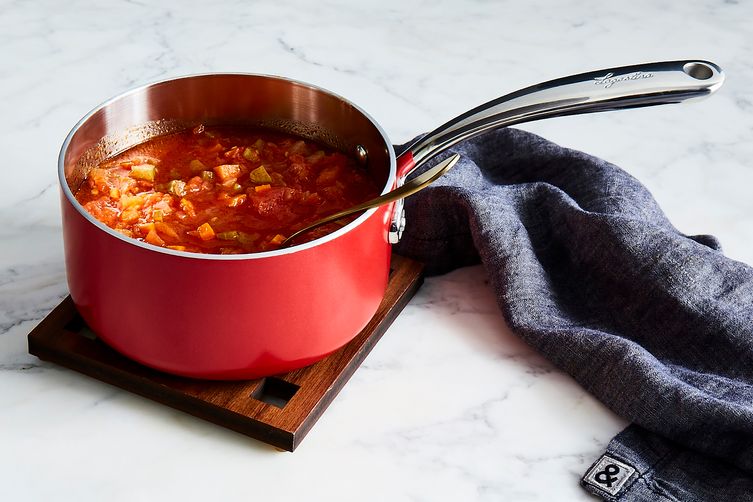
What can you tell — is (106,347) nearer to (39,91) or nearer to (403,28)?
(39,91)

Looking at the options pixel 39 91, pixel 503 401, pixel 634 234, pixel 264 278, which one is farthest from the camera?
pixel 39 91

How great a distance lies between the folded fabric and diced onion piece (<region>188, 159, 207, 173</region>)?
1.24ft

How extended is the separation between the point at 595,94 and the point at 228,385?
71 cm

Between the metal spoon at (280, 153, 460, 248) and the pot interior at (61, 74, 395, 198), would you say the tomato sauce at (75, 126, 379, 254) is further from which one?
the metal spoon at (280, 153, 460, 248)

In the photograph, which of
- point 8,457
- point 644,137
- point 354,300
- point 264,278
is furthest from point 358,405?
point 644,137

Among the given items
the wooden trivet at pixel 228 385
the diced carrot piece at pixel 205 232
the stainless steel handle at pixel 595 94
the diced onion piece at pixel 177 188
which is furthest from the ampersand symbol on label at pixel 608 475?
the diced onion piece at pixel 177 188

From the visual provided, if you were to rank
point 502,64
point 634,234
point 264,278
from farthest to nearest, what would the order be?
point 502,64 → point 634,234 → point 264,278

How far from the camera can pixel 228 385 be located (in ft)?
5.39

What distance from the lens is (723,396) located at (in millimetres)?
1664

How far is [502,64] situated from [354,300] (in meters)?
1.23

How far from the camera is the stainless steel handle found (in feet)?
5.49

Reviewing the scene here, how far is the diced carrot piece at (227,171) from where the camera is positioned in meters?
1.80

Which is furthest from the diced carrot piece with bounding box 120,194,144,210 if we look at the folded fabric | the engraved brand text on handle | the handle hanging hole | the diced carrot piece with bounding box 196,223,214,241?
the handle hanging hole

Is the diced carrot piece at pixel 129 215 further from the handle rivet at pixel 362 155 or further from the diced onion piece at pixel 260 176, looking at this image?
the handle rivet at pixel 362 155
